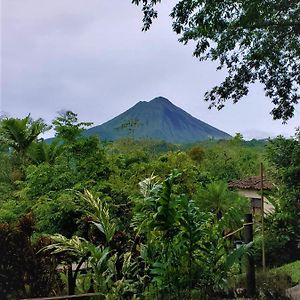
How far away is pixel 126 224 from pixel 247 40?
10.7 feet

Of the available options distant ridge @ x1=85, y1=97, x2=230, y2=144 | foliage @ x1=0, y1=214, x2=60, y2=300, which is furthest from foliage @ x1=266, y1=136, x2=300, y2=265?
distant ridge @ x1=85, y1=97, x2=230, y2=144

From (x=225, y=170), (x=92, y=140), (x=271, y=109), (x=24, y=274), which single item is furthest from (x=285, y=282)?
(x=225, y=170)

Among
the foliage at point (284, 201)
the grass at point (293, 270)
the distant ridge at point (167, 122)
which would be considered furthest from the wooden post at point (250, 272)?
the distant ridge at point (167, 122)

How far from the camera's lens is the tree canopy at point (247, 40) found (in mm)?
5168

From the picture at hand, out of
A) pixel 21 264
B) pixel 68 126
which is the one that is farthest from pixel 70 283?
pixel 68 126

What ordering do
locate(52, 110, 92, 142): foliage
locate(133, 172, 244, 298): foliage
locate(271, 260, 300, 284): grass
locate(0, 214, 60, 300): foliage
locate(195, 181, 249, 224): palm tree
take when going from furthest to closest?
1. locate(52, 110, 92, 142): foliage
2. locate(195, 181, 249, 224): palm tree
3. locate(271, 260, 300, 284): grass
4. locate(0, 214, 60, 300): foliage
5. locate(133, 172, 244, 298): foliage

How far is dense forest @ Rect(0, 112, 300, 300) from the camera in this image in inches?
166

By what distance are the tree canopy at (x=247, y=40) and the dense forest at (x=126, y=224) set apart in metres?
1.36

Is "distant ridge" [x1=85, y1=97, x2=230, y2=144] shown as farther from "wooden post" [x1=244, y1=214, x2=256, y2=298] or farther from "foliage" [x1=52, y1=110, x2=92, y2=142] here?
"wooden post" [x1=244, y1=214, x2=256, y2=298]

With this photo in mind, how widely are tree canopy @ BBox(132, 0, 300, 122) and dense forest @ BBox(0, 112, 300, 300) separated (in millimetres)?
1360

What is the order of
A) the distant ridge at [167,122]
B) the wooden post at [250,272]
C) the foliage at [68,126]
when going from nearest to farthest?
the wooden post at [250,272], the foliage at [68,126], the distant ridge at [167,122]

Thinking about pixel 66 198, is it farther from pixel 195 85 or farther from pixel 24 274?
pixel 195 85

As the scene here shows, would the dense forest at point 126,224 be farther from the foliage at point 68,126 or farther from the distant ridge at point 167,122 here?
the distant ridge at point 167,122

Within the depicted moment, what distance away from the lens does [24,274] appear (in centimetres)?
Answer: 488
